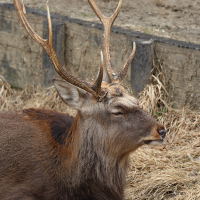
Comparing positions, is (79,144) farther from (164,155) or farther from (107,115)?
(164,155)

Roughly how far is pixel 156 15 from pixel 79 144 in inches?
162

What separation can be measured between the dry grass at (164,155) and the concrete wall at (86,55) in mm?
205

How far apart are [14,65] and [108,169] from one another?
4.00 metres

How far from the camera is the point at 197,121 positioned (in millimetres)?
5430

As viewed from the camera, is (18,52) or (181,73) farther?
(18,52)

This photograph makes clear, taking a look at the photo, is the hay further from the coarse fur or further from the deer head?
the deer head

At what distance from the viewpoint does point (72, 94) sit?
3.51 metres

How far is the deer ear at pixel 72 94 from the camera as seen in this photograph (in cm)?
347

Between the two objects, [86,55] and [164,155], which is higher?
[86,55]

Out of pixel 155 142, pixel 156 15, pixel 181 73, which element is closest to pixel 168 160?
pixel 181 73

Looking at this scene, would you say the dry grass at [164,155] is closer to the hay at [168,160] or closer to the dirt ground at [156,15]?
the hay at [168,160]

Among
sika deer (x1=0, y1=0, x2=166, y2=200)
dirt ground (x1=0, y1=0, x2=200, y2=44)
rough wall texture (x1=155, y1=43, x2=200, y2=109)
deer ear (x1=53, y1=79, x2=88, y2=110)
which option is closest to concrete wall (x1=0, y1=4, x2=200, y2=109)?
rough wall texture (x1=155, y1=43, x2=200, y2=109)

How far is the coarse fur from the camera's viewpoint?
3459 mm

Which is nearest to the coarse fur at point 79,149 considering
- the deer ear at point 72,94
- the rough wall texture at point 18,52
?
the deer ear at point 72,94
